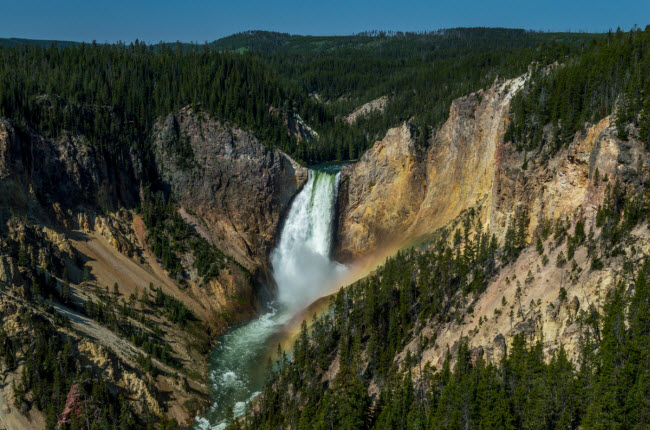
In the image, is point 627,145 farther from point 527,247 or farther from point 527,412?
point 527,412

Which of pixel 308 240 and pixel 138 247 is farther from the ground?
pixel 308 240

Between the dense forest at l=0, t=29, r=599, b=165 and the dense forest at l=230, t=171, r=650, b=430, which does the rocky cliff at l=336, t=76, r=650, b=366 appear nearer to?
the dense forest at l=230, t=171, r=650, b=430

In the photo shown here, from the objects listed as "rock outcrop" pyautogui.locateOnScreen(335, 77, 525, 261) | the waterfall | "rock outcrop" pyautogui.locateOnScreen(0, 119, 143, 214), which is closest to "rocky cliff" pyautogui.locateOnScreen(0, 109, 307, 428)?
"rock outcrop" pyautogui.locateOnScreen(0, 119, 143, 214)

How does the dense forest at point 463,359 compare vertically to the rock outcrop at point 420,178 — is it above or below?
below

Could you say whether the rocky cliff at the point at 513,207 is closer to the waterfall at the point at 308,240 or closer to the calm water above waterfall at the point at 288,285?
the waterfall at the point at 308,240

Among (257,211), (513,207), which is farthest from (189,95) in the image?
(513,207)

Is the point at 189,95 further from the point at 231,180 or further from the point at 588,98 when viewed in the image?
the point at 588,98

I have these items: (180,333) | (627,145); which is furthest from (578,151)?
(180,333)

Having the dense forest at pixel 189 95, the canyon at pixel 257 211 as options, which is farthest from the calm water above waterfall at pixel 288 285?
the dense forest at pixel 189 95
